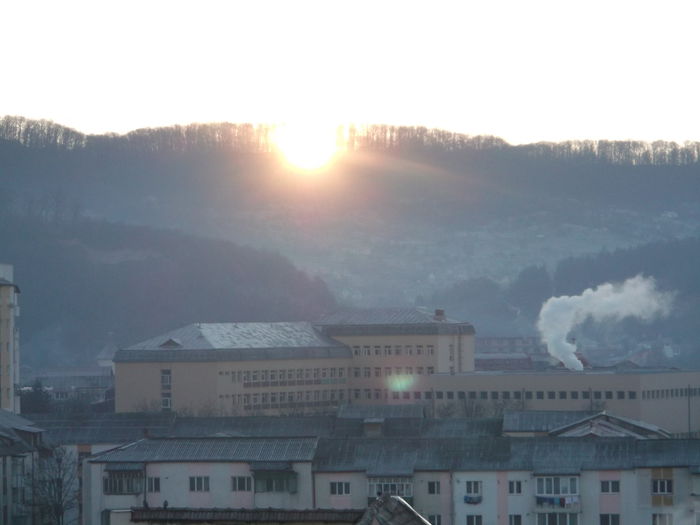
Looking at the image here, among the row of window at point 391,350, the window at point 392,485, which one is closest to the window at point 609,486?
A: the window at point 392,485

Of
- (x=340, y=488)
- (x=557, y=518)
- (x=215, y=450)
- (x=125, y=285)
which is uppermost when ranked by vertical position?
(x=215, y=450)

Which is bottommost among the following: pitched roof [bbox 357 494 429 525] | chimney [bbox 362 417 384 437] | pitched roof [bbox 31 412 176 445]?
pitched roof [bbox 31 412 176 445]

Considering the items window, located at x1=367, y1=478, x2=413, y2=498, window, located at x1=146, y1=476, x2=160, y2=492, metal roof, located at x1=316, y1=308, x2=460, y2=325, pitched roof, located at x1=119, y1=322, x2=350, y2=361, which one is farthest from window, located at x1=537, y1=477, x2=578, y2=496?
metal roof, located at x1=316, y1=308, x2=460, y2=325

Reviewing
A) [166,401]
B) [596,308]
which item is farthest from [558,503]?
[596,308]

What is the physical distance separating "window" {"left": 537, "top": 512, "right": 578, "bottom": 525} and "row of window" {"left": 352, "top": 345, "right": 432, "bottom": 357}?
49149 mm

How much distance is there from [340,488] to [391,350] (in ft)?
160

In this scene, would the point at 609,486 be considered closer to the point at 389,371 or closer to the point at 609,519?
the point at 609,519


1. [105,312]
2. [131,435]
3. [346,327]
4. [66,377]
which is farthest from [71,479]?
[105,312]

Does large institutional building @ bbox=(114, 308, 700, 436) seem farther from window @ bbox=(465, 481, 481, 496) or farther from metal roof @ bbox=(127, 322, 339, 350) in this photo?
window @ bbox=(465, 481, 481, 496)

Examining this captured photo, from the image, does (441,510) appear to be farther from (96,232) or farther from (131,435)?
(96,232)

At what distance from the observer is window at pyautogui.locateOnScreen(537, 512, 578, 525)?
148ft

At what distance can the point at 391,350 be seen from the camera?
94875mm

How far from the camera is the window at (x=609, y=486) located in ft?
148

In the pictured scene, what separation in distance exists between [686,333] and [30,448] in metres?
120
